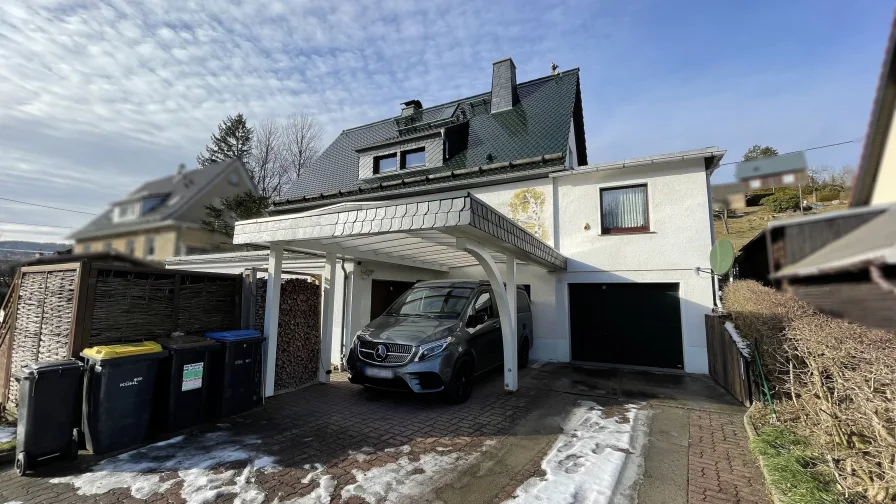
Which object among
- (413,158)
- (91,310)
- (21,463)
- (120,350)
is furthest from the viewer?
(413,158)

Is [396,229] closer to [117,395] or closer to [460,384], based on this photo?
[460,384]

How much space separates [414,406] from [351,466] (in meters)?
2.10

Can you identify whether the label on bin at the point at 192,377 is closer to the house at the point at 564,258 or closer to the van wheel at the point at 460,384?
the house at the point at 564,258

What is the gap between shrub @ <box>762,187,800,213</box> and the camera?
3.22 ft

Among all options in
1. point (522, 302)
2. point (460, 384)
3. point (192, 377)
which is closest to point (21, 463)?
point (192, 377)

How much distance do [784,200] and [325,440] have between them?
16.0ft

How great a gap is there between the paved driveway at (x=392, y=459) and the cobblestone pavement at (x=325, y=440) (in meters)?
0.01

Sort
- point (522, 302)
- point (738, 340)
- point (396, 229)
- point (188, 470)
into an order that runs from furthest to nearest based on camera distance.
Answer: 1. point (522, 302)
2. point (738, 340)
3. point (396, 229)
4. point (188, 470)

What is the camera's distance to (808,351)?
3.51 metres

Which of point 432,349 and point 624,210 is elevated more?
point 624,210

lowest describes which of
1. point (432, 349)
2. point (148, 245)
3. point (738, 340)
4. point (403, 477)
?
point (403, 477)

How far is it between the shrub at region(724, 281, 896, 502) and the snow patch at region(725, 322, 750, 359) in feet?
3.55

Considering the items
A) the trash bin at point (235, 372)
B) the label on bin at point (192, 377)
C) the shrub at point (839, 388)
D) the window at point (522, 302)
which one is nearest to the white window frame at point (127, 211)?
the shrub at point (839, 388)

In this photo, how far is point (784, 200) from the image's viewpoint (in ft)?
3.27
